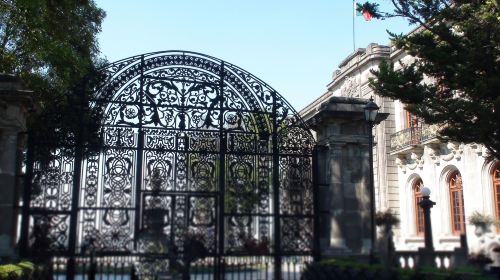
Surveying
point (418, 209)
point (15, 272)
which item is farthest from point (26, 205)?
point (418, 209)

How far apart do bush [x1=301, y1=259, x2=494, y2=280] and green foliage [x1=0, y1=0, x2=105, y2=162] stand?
18.3ft

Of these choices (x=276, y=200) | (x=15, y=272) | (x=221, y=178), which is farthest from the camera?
(x=276, y=200)

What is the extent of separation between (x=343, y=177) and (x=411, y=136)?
1314 centimetres

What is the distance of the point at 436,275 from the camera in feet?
28.3

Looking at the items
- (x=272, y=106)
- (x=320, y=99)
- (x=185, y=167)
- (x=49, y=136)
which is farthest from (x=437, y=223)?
(x=49, y=136)

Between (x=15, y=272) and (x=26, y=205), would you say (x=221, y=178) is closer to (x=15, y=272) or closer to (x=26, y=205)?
(x=26, y=205)

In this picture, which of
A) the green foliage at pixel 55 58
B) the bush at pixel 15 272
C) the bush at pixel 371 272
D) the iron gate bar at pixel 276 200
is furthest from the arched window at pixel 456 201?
the bush at pixel 15 272

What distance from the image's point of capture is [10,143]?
36.2 feet

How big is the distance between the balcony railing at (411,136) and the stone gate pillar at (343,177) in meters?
11.0

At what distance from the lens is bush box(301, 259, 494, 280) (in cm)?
856

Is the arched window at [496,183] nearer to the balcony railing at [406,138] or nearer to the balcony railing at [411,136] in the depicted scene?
the balcony railing at [411,136]

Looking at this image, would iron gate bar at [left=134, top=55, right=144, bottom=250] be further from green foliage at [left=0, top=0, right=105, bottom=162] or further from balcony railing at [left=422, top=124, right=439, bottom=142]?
balcony railing at [left=422, top=124, right=439, bottom=142]

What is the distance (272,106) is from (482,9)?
16.5 ft

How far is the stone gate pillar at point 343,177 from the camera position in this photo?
12.6 meters
